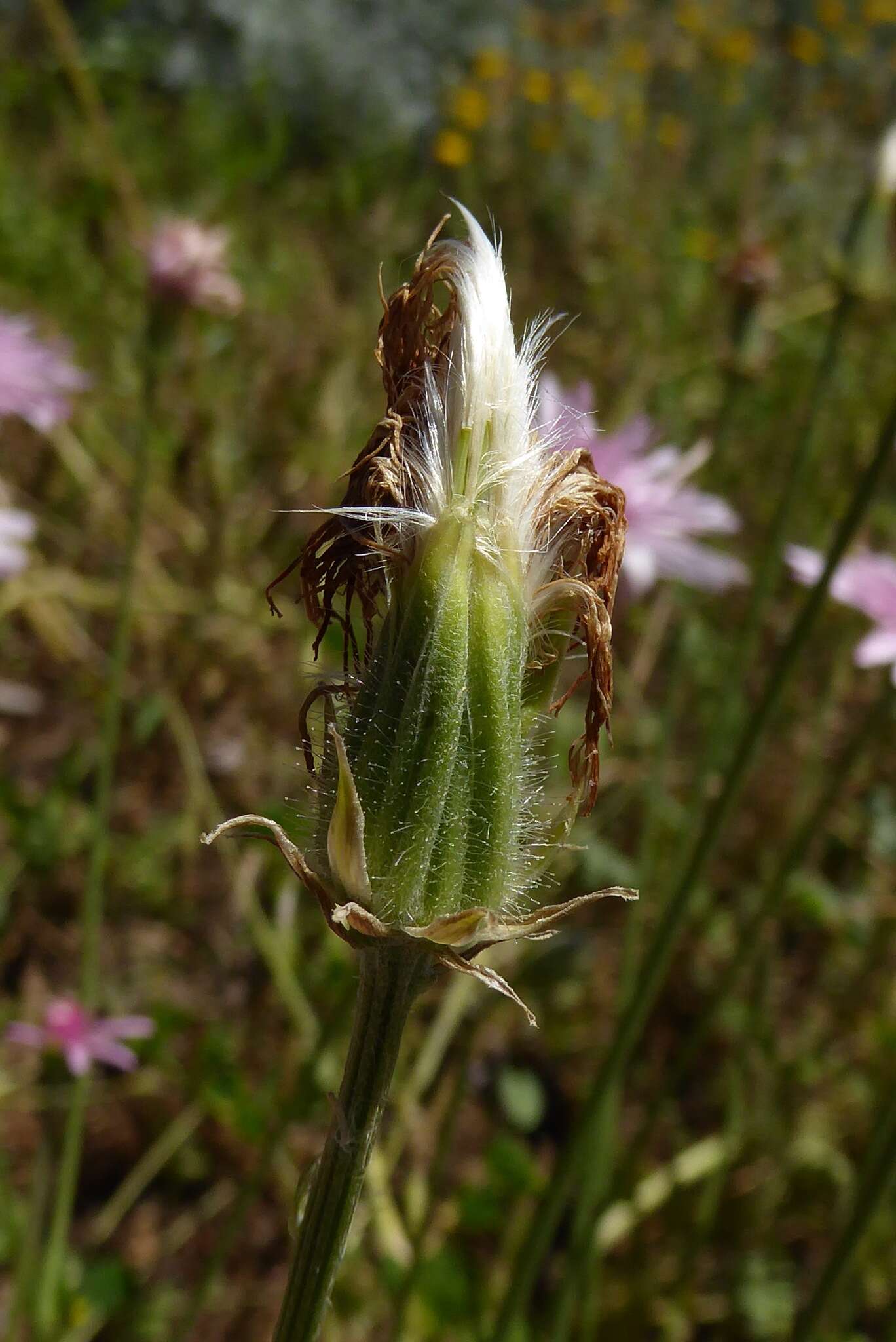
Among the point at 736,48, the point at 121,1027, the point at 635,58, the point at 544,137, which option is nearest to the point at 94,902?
the point at 121,1027

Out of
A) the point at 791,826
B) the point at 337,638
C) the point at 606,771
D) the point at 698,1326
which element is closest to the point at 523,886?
the point at 337,638

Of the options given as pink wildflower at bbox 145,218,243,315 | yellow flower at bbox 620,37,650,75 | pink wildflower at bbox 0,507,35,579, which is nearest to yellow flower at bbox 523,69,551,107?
yellow flower at bbox 620,37,650,75

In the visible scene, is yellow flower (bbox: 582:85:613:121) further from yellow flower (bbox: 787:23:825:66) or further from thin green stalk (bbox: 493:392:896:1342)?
thin green stalk (bbox: 493:392:896:1342)

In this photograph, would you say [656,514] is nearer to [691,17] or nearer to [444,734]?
[444,734]

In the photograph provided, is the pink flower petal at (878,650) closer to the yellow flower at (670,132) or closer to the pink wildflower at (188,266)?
the pink wildflower at (188,266)

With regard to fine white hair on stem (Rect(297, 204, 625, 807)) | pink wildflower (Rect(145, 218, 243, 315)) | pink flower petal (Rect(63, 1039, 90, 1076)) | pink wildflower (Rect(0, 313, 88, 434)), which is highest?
pink wildflower (Rect(145, 218, 243, 315))

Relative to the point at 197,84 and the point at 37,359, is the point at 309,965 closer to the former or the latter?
the point at 37,359
